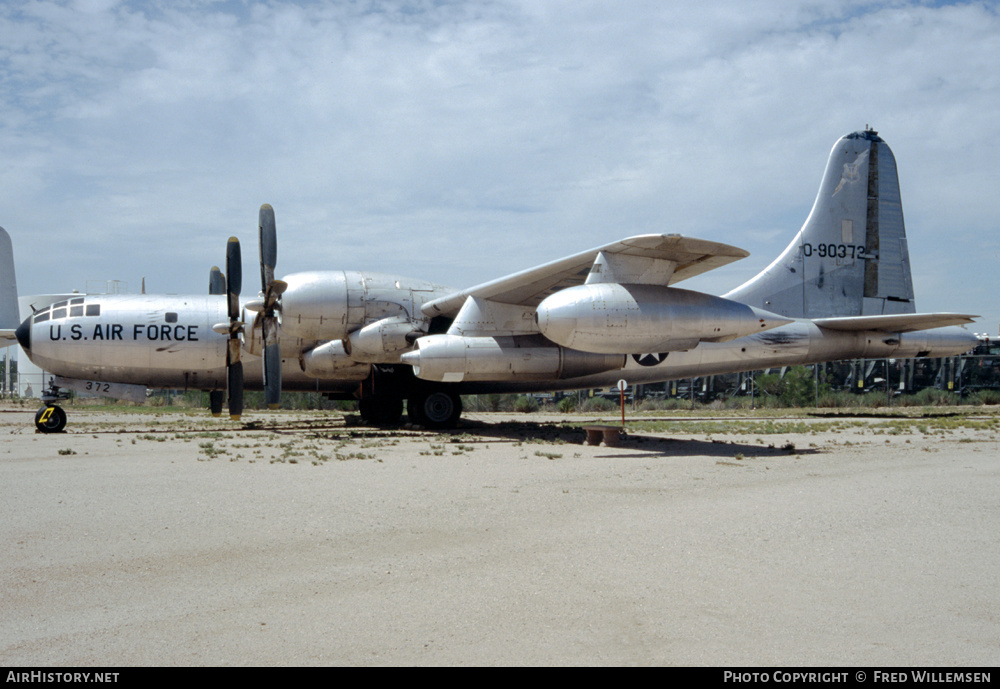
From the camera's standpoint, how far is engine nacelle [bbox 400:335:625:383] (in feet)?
53.1

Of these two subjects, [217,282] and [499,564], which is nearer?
[499,564]

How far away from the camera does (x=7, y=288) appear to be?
36.0m

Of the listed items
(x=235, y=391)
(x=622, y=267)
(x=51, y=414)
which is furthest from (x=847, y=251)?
(x=51, y=414)

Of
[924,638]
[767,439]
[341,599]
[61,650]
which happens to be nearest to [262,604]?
[341,599]

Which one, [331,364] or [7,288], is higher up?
[7,288]

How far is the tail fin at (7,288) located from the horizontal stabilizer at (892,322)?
3407 centimetres

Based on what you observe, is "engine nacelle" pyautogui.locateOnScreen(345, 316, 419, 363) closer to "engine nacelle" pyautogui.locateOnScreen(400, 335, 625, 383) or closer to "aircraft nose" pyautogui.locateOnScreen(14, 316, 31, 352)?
"engine nacelle" pyautogui.locateOnScreen(400, 335, 625, 383)

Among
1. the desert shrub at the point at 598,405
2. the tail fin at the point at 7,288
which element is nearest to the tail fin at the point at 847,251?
the desert shrub at the point at 598,405

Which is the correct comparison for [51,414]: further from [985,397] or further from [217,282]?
[985,397]

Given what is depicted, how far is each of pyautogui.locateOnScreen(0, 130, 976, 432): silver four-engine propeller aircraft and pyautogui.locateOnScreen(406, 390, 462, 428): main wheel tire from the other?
0.12ft

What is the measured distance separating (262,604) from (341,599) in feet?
1.51

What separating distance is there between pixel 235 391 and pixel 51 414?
457 centimetres

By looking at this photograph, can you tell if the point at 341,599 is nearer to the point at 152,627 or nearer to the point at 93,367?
the point at 152,627

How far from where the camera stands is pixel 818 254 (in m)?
21.1
